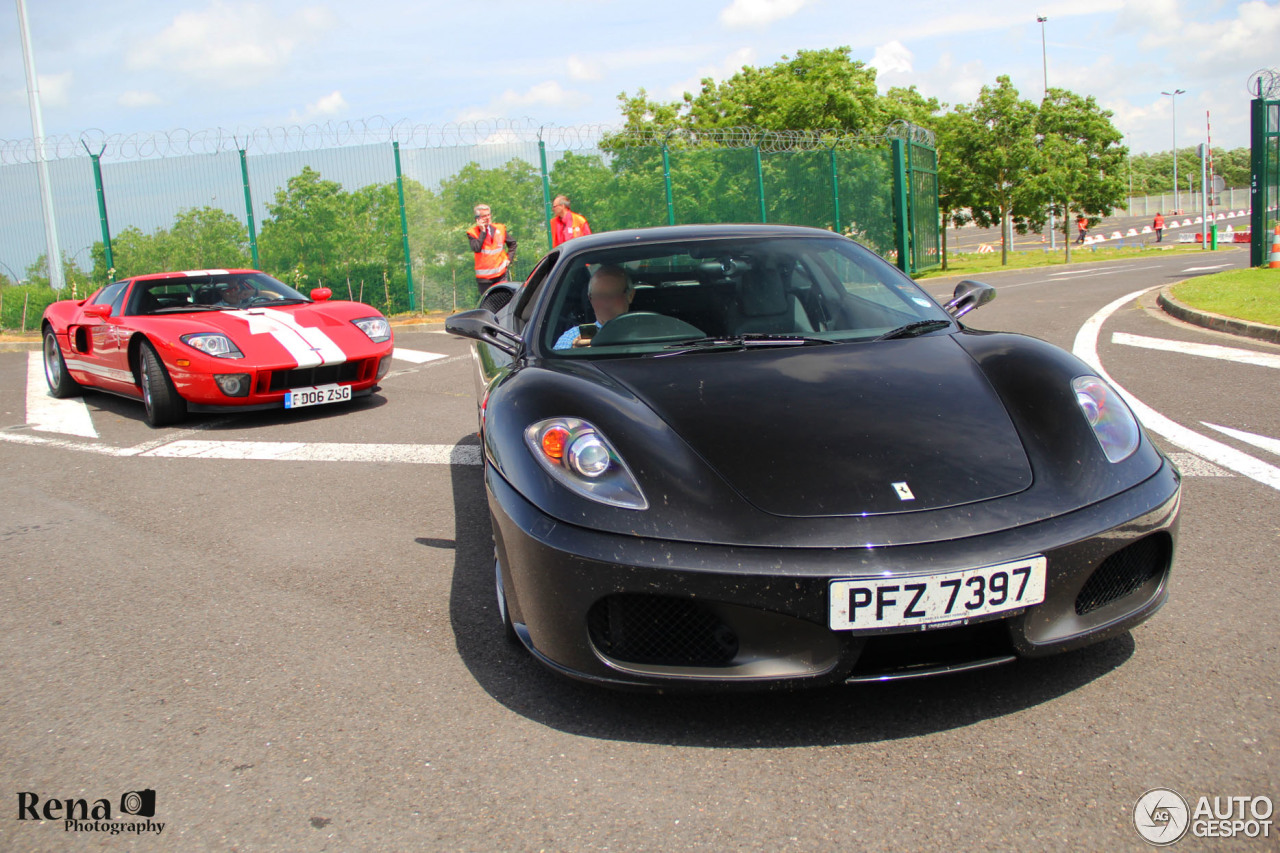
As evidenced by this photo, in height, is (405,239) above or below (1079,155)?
below

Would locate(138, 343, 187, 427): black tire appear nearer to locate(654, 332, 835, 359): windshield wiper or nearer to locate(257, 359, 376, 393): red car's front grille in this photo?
locate(257, 359, 376, 393): red car's front grille

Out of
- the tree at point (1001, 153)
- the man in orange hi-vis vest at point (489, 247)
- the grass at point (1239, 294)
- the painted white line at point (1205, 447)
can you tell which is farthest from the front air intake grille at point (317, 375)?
the tree at point (1001, 153)

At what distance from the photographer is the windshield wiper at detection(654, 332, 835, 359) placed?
305cm

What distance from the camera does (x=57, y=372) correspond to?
28.8ft

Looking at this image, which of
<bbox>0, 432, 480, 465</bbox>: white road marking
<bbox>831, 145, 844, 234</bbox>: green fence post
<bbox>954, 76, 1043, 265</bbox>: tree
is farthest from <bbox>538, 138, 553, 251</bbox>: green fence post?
<bbox>954, 76, 1043, 265</bbox>: tree

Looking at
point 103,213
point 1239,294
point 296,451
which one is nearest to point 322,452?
point 296,451

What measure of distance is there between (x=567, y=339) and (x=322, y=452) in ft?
10.2

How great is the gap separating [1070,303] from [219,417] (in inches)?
403

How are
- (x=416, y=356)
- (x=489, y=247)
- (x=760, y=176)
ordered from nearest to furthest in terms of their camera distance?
(x=416, y=356) → (x=489, y=247) → (x=760, y=176)

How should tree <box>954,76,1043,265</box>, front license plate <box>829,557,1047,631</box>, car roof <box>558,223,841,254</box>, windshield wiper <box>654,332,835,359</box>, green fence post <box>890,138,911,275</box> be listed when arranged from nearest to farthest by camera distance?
front license plate <box>829,557,1047,631</box>, windshield wiper <box>654,332,835,359</box>, car roof <box>558,223,841,254</box>, green fence post <box>890,138,911,275</box>, tree <box>954,76,1043,265</box>

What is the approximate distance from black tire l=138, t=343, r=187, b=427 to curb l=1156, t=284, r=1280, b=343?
8740 millimetres

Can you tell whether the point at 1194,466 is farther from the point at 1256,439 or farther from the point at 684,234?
the point at 684,234

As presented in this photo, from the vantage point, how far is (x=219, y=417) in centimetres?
751

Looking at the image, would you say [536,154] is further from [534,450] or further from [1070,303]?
[534,450]
